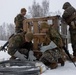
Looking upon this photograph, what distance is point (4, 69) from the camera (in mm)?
5227

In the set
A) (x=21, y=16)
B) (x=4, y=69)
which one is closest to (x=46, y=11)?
(x=21, y=16)

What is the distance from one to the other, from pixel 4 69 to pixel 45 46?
175cm

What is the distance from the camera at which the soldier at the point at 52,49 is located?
21.7 ft

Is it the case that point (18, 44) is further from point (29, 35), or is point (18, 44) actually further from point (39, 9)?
point (39, 9)

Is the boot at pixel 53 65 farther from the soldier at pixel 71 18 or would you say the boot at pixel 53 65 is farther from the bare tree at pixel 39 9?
the bare tree at pixel 39 9

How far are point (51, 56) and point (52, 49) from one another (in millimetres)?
216

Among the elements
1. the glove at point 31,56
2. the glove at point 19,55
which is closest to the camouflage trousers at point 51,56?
the glove at point 31,56

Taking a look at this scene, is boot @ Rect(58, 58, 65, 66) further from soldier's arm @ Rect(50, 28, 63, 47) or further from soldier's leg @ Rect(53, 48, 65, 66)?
soldier's arm @ Rect(50, 28, 63, 47)

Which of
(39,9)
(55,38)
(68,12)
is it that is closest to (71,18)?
(68,12)

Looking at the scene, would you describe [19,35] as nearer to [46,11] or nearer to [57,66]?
Result: [57,66]

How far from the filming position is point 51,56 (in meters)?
6.58

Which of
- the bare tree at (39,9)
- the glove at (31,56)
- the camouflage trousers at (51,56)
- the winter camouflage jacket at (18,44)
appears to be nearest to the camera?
the camouflage trousers at (51,56)

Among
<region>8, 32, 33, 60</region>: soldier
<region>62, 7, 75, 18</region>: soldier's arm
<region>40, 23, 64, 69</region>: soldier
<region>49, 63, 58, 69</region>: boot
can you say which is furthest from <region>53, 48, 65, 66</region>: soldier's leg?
<region>62, 7, 75, 18</region>: soldier's arm

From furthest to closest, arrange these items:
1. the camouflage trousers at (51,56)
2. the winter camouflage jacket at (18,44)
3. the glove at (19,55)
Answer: the winter camouflage jacket at (18,44)
the glove at (19,55)
the camouflage trousers at (51,56)
